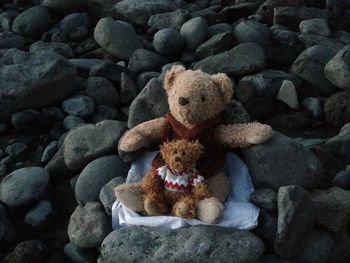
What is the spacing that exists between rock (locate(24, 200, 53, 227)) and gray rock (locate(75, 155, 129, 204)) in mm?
224

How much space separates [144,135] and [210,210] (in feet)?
2.10

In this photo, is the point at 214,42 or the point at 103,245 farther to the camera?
the point at 214,42

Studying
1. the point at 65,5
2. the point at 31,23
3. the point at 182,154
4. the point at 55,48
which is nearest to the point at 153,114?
the point at 182,154

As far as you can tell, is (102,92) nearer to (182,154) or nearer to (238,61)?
(238,61)

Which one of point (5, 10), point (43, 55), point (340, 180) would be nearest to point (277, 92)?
point (340, 180)

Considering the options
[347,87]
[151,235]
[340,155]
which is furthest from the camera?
[347,87]

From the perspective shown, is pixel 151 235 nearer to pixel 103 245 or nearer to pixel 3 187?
pixel 103 245

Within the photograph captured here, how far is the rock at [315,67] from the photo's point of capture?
4.31 meters

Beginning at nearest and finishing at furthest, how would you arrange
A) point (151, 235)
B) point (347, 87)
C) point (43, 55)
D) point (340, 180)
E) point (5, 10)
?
point (151, 235) → point (340, 180) → point (347, 87) → point (43, 55) → point (5, 10)

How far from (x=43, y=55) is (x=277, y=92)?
176 cm

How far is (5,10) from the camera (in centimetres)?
613

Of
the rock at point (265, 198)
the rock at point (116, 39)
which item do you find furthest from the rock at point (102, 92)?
the rock at point (265, 198)

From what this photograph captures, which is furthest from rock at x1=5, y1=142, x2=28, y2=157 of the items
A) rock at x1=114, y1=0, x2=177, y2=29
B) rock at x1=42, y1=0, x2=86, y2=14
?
rock at x1=42, y1=0, x2=86, y2=14

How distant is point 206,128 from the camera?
3.24 m
